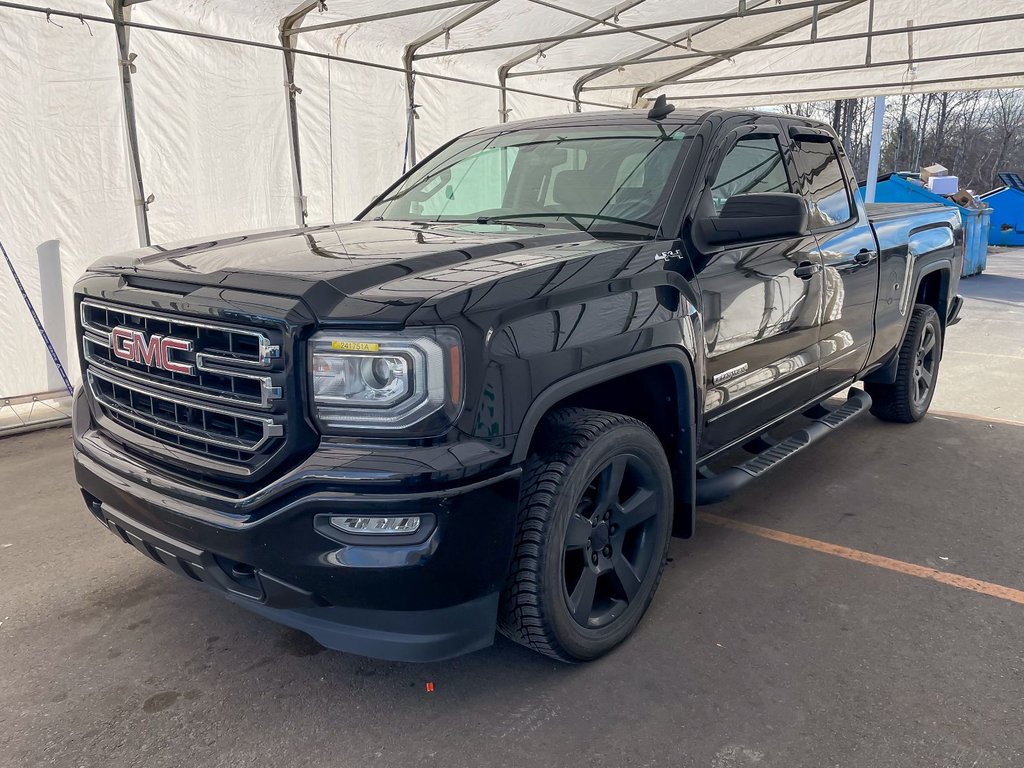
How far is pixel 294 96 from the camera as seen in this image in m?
7.61

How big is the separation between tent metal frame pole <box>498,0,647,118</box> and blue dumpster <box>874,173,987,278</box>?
6.54 metres

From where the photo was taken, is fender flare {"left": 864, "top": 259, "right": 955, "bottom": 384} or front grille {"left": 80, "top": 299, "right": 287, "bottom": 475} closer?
front grille {"left": 80, "top": 299, "right": 287, "bottom": 475}

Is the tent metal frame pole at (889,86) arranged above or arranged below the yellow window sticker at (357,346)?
above

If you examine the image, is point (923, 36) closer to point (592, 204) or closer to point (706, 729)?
point (592, 204)

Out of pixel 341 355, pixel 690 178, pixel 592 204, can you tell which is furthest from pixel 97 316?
pixel 690 178

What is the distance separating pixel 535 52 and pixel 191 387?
342 inches

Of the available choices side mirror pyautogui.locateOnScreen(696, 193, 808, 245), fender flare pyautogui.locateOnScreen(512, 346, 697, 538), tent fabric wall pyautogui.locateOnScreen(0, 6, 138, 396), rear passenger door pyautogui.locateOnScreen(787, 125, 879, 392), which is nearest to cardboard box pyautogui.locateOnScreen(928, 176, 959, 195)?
rear passenger door pyautogui.locateOnScreen(787, 125, 879, 392)

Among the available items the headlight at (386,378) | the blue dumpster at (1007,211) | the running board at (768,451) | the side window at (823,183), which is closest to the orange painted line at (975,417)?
the running board at (768,451)

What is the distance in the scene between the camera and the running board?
3.31 meters

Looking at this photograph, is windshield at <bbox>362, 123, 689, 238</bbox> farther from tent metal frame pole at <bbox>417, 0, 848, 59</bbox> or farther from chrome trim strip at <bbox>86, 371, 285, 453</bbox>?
tent metal frame pole at <bbox>417, 0, 848, 59</bbox>

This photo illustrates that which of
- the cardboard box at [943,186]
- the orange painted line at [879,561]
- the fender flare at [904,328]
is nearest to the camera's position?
the orange painted line at [879,561]

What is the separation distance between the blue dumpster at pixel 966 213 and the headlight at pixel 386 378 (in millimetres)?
12325

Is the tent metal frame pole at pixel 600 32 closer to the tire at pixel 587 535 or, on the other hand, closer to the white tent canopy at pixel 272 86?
the white tent canopy at pixel 272 86

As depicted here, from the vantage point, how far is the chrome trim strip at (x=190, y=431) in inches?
85.6
